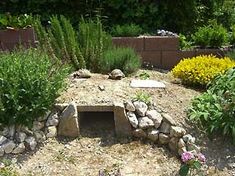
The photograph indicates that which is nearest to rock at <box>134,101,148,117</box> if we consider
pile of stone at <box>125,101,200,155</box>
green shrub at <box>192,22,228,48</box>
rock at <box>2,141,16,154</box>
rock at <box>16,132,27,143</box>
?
pile of stone at <box>125,101,200,155</box>

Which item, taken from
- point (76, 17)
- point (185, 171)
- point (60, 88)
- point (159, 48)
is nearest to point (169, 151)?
point (185, 171)

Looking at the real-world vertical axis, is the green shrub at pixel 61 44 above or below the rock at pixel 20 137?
above

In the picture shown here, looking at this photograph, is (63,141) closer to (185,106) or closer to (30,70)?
(30,70)

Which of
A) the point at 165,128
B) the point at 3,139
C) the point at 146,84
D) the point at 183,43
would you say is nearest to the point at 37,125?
the point at 3,139

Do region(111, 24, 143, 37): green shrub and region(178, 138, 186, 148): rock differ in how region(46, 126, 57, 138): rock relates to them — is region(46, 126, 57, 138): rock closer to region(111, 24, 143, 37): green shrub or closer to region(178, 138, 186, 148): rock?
region(178, 138, 186, 148): rock

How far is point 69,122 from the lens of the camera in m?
4.46

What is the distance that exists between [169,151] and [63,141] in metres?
0.94

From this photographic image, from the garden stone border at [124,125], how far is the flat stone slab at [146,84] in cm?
47

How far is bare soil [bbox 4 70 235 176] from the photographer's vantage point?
4.12 meters

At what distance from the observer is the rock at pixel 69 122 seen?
4.46 meters

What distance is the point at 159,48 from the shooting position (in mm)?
6734

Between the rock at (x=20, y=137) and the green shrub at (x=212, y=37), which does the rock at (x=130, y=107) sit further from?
the green shrub at (x=212, y=37)

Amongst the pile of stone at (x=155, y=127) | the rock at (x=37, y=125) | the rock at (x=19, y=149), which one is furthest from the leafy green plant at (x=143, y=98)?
the rock at (x=19, y=149)

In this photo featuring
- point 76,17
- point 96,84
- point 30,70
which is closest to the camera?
point 30,70
